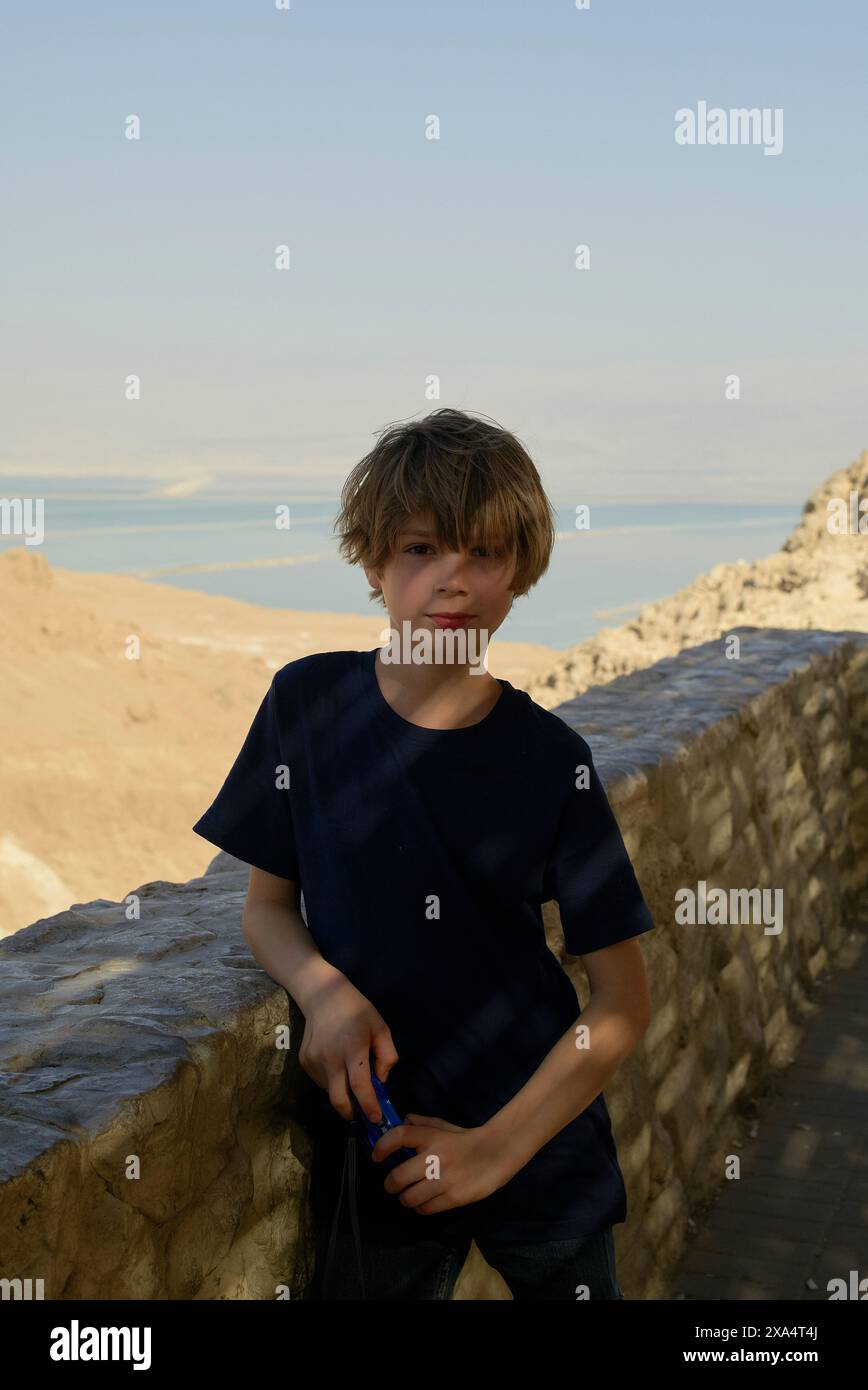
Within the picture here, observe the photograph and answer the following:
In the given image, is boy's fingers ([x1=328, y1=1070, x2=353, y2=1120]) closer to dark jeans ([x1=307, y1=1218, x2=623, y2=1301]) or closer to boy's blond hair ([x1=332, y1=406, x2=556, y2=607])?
dark jeans ([x1=307, y1=1218, x2=623, y2=1301])

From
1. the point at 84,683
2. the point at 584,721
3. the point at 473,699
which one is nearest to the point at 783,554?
the point at 84,683

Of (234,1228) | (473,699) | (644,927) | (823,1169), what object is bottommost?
(823,1169)

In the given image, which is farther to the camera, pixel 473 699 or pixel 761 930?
pixel 761 930

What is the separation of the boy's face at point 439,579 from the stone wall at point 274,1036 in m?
0.50

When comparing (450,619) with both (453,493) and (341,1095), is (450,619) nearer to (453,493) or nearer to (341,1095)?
(453,493)

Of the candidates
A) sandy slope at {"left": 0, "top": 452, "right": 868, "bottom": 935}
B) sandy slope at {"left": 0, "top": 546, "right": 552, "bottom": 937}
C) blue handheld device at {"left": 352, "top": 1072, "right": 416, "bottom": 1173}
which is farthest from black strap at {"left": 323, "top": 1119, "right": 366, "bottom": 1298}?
sandy slope at {"left": 0, "top": 546, "right": 552, "bottom": 937}

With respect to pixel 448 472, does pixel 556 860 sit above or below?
below

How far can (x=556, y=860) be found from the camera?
5.33 feet

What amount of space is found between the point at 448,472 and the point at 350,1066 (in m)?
0.67

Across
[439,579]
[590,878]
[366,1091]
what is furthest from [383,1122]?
[439,579]

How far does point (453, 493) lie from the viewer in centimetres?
160

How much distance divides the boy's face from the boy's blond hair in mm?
14
